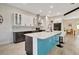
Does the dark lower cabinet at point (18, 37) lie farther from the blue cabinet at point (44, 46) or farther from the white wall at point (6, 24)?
the blue cabinet at point (44, 46)

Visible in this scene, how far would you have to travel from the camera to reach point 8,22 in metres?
2.73

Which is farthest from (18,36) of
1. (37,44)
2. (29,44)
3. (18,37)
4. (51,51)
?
(51,51)

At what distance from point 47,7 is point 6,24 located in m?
1.30

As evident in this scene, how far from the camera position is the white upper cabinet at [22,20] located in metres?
2.66

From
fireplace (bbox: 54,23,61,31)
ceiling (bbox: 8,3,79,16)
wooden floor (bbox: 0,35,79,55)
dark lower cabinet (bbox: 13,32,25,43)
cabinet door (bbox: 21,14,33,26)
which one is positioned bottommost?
wooden floor (bbox: 0,35,79,55)

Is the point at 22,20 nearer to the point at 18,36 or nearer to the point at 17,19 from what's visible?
the point at 17,19

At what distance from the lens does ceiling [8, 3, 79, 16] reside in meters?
2.56

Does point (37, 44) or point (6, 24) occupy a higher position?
point (6, 24)

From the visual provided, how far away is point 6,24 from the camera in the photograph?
8.87 ft

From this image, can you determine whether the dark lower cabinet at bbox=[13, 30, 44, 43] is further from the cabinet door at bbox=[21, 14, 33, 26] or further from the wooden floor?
the cabinet door at bbox=[21, 14, 33, 26]

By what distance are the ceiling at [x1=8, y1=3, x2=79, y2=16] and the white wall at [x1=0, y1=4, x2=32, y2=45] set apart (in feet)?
0.48

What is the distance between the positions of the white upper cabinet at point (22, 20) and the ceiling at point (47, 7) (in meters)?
0.22

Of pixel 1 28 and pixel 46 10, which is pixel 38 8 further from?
pixel 1 28

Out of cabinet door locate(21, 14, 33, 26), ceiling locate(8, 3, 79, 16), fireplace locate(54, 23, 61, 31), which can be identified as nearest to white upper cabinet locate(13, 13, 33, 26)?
cabinet door locate(21, 14, 33, 26)
